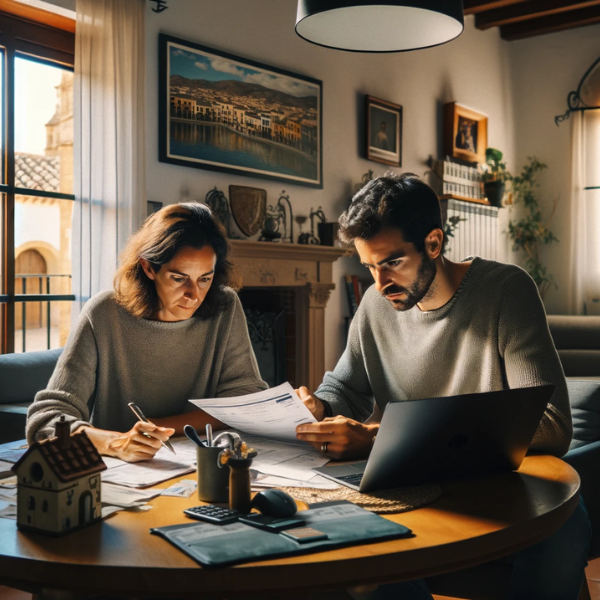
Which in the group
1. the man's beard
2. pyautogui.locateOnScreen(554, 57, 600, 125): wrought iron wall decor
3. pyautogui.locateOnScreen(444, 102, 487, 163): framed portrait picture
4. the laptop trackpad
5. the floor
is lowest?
the floor

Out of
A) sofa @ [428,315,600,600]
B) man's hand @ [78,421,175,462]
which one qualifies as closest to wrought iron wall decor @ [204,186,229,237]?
sofa @ [428,315,600,600]

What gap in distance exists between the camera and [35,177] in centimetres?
321

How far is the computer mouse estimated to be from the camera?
3.01ft

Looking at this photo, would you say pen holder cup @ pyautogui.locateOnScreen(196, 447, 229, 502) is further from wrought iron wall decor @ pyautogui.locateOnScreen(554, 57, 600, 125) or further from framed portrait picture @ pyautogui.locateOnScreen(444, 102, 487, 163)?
wrought iron wall decor @ pyautogui.locateOnScreen(554, 57, 600, 125)

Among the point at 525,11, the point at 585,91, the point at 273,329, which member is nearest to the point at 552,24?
the point at 525,11

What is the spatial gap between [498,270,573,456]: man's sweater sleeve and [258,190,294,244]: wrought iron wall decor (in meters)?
2.45

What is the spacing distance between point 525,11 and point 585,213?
1.75m

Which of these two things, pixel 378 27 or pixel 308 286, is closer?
pixel 378 27

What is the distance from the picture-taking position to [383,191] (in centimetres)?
157

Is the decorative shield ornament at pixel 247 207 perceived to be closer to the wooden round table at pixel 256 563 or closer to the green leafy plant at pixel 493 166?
the green leafy plant at pixel 493 166

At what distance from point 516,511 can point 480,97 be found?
5423mm

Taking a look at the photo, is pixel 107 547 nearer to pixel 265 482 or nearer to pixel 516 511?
pixel 265 482

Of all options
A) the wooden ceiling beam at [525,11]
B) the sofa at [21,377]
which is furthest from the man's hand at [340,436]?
the wooden ceiling beam at [525,11]

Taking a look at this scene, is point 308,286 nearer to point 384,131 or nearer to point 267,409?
point 384,131
